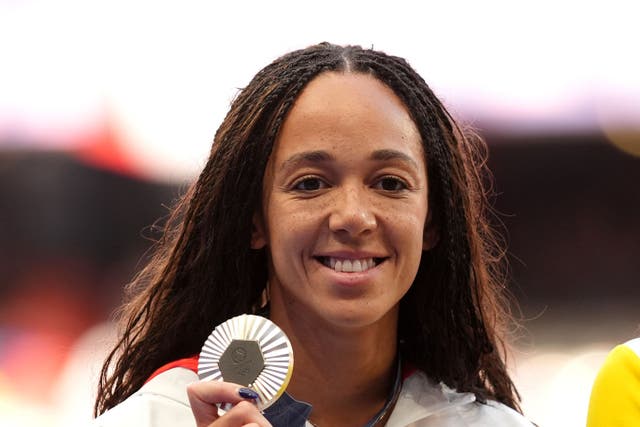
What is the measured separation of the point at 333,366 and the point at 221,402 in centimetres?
55

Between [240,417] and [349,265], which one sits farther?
[349,265]

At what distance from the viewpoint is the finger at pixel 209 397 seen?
2.05 m

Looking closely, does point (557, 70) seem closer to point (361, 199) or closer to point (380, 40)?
point (380, 40)

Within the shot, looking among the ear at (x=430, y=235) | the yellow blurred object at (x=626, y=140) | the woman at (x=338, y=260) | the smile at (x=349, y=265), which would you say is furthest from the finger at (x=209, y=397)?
the yellow blurred object at (x=626, y=140)

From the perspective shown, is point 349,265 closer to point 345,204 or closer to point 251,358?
point 345,204

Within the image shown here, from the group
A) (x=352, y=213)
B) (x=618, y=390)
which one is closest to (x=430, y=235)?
(x=352, y=213)

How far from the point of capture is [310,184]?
2.45 meters

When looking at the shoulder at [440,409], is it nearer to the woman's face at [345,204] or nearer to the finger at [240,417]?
the woman's face at [345,204]

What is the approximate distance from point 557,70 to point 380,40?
83 centimetres

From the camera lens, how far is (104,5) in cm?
461

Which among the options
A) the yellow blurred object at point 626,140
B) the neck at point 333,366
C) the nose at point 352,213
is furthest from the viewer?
the yellow blurred object at point 626,140

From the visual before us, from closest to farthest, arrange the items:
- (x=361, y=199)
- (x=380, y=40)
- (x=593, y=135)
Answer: (x=361, y=199)
(x=380, y=40)
(x=593, y=135)

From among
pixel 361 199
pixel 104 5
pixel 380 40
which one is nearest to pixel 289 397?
pixel 361 199

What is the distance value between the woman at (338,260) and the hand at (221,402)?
31 centimetres
